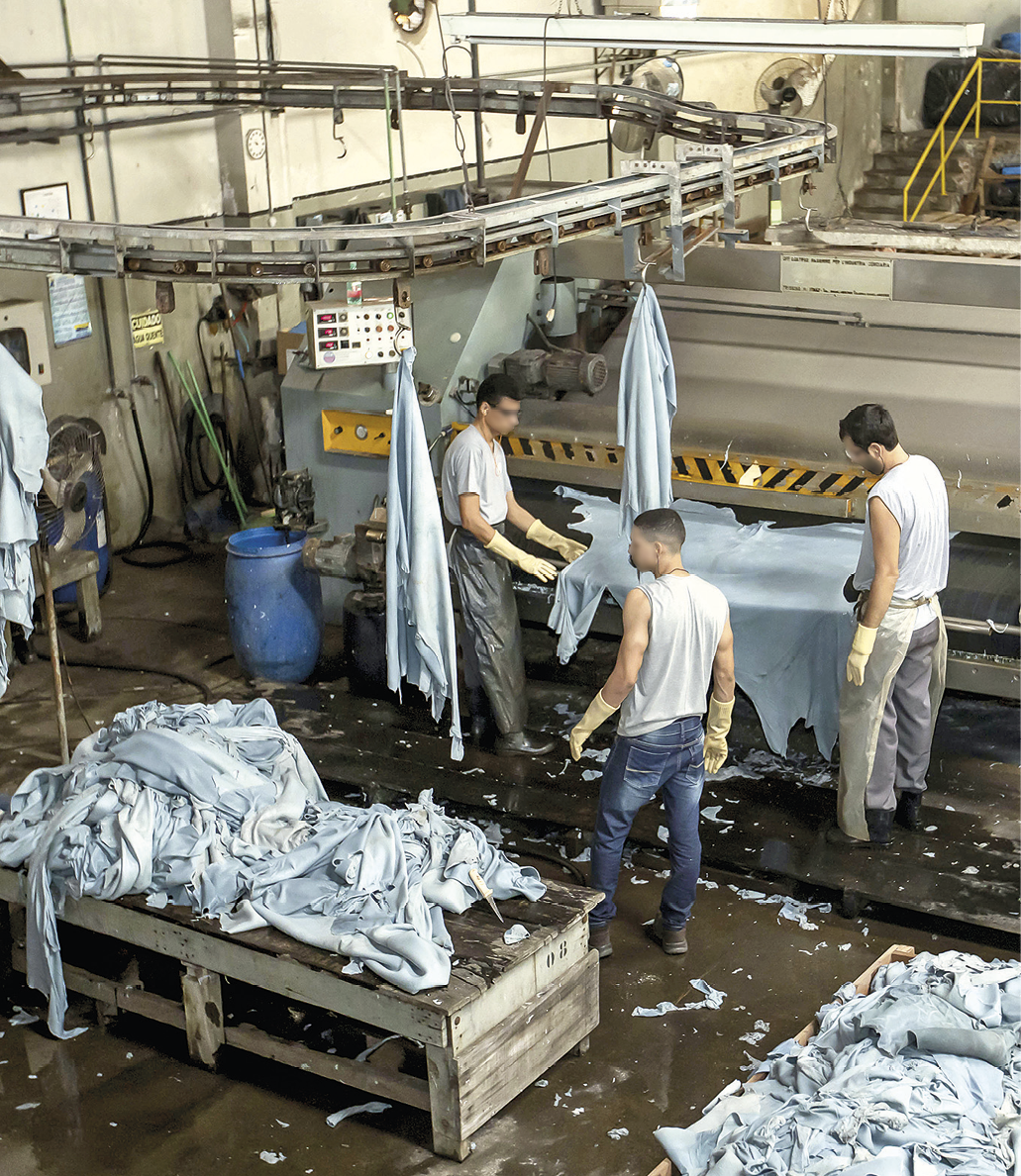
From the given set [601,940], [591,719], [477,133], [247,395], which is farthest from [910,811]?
[247,395]

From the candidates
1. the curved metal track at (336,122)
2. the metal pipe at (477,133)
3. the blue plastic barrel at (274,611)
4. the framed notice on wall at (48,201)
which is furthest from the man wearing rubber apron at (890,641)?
the framed notice on wall at (48,201)

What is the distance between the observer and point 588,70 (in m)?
12.4

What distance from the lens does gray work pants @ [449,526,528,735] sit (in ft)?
21.3

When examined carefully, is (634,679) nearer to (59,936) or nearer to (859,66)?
(59,936)

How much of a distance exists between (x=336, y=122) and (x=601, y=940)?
5.58 metres

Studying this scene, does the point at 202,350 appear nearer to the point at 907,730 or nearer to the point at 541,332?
the point at 541,332

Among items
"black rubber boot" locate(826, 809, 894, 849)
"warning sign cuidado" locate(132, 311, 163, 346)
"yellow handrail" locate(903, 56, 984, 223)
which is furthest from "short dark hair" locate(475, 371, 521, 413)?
"yellow handrail" locate(903, 56, 984, 223)

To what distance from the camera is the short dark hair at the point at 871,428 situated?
529 cm

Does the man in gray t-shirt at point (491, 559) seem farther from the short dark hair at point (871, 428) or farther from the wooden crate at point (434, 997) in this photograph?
the wooden crate at point (434, 997)

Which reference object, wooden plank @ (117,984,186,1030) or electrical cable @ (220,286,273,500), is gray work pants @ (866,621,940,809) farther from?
electrical cable @ (220,286,273,500)

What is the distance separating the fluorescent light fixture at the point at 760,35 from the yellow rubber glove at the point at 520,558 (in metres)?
2.08

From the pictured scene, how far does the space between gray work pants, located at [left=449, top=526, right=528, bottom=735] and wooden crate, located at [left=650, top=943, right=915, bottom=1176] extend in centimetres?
215

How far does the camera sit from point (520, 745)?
669 cm

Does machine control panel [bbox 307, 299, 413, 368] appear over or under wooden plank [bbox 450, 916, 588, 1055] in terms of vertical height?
over
